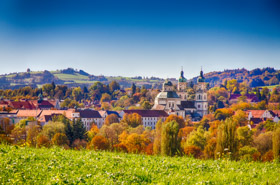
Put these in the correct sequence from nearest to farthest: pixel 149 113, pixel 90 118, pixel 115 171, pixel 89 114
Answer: pixel 115 171 < pixel 90 118 < pixel 89 114 < pixel 149 113

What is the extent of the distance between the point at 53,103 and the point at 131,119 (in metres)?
38.5

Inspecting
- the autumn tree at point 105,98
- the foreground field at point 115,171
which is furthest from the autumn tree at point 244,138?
the autumn tree at point 105,98

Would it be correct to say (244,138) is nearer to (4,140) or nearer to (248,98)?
(4,140)

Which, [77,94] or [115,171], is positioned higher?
[115,171]

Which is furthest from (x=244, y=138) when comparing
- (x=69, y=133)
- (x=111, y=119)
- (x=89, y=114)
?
(x=89, y=114)

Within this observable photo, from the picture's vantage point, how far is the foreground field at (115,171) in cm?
685

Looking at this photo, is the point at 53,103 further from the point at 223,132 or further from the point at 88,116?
the point at 223,132

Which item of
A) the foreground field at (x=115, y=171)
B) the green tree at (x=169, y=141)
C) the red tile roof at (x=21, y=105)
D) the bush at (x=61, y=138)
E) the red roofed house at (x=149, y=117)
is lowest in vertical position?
the red roofed house at (x=149, y=117)

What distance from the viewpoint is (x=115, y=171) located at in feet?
25.4

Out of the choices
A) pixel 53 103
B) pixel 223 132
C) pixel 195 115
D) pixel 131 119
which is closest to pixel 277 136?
pixel 223 132

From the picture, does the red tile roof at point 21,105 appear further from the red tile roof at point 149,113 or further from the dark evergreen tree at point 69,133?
the dark evergreen tree at point 69,133

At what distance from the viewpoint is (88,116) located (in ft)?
281

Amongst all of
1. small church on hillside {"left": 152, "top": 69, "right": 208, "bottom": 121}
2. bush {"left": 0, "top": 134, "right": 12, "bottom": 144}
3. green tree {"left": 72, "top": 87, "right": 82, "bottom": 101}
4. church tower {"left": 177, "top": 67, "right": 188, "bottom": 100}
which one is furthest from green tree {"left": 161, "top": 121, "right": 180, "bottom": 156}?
green tree {"left": 72, "top": 87, "right": 82, "bottom": 101}

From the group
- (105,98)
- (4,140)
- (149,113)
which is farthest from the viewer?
(105,98)
